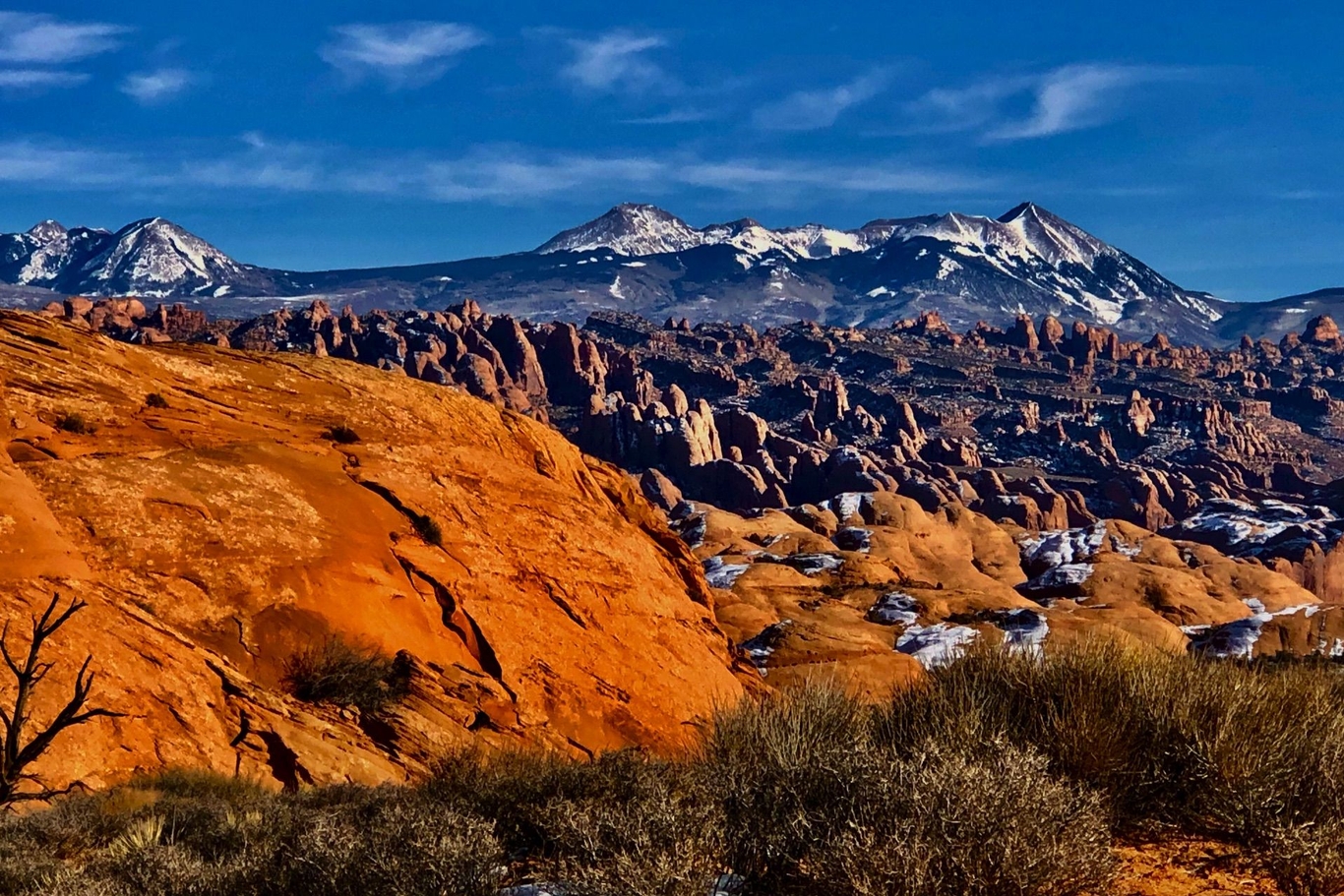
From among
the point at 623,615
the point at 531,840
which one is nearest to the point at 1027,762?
the point at 531,840

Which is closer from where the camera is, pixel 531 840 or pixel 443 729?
pixel 531 840

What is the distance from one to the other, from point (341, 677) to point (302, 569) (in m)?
3.38

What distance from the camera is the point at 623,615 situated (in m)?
29.7

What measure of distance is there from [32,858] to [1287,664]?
12322 mm

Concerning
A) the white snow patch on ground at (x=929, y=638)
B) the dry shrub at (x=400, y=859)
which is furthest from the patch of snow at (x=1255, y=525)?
the dry shrub at (x=400, y=859)

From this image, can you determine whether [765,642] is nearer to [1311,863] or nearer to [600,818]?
[600,818]

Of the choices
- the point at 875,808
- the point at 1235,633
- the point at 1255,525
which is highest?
the point at 875,808

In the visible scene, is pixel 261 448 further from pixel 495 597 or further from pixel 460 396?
pixel 460 396

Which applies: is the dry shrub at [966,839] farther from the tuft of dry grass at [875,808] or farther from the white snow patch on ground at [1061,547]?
the white snow patch on ground at [1061,547]

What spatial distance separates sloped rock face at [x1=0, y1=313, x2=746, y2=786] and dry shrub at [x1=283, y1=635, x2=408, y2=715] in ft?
1.03

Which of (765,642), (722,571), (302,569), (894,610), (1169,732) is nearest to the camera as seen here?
(1169,732)

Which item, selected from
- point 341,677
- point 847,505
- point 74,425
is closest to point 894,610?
point 847,505

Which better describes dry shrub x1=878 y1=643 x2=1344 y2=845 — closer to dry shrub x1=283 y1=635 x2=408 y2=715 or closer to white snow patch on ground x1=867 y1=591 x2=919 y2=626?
dry shrub x1=283 y1=635 x2=408 y2=715

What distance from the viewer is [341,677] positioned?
20.6 m
